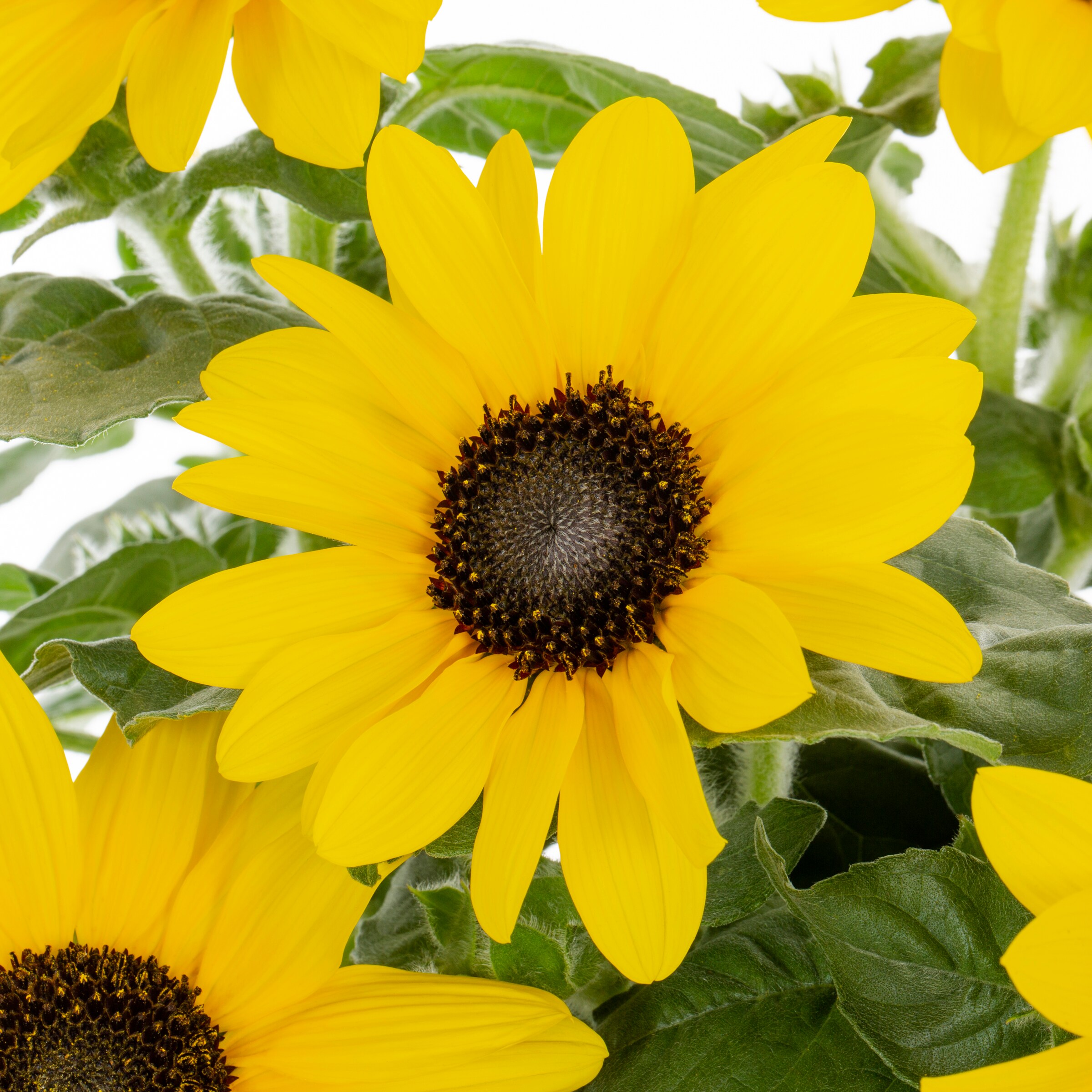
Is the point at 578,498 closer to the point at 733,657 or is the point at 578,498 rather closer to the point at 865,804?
the point at 733,657

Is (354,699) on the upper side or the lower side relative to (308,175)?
lower

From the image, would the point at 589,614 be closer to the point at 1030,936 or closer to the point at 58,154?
the point at 1030,936

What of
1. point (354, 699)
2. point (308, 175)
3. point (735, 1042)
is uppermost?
point (308, 175)

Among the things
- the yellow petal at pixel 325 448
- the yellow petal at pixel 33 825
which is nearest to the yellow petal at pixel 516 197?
the yellow petal at pixel 325 448

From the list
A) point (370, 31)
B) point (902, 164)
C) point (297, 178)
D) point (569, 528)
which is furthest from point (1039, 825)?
point (902, 164)

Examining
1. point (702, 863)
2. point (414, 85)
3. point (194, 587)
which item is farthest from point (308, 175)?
point (702, 863)

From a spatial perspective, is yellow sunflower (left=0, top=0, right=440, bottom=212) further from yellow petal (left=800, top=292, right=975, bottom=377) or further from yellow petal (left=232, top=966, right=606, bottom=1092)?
yellow petal (left=232, top=966, right=606, bottom=1092)
